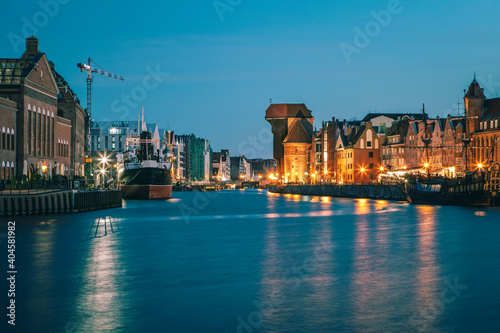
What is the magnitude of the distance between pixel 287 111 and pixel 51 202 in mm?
138972

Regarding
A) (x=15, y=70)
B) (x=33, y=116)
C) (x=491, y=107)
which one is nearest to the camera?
(x=15, y=70)

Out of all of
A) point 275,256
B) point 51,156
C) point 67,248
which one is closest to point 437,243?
point 275,256

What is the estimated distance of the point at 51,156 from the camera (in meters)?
93.9

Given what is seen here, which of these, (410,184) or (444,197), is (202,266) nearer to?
(444,197)

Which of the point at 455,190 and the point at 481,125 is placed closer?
the point at 455,190

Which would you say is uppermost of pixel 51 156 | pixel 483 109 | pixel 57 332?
pixel 483 109

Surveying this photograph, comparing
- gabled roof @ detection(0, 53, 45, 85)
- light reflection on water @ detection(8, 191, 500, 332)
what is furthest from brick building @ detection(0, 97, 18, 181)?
light reflection on water @ detection(8, 191, 500, 332)

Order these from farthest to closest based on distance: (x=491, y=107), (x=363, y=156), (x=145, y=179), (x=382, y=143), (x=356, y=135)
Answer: (x=356, y=135) < (x=382, y=143) < (x=363, y=156) < (x=491, y=107) < (x=145, y=179)

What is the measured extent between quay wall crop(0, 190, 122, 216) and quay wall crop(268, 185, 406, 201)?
53248mm

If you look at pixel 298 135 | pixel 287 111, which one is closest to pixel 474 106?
pixel 298 135

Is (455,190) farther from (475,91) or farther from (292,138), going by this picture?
(292,138)

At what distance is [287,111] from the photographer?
194250mm

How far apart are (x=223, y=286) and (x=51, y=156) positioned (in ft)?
252

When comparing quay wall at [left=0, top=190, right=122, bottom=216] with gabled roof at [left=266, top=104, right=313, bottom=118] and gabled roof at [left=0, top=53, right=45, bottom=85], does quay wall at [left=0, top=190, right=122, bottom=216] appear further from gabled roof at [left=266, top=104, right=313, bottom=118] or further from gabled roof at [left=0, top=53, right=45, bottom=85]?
gabled roof at [left=266, top=104, right=313, bottom=118]
